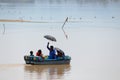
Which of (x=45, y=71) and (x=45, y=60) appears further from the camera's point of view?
(x=45, y=60)

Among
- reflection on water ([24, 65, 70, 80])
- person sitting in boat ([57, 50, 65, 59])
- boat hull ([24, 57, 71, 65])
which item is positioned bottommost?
reflection on water ([24, 65, 70, 80])

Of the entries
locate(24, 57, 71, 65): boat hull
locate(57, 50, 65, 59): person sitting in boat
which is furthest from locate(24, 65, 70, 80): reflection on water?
locate(57, 50, 65, 59): person sitting in boat

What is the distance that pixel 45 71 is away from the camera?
84.4 ft

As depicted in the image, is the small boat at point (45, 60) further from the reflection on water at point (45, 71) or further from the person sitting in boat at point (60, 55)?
the reflection on water at point (45, 71)

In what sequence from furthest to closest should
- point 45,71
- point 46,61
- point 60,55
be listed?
point 60,55
point 46,61
point 45,71

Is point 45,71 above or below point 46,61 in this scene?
below

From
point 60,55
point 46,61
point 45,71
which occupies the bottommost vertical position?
point 45,71

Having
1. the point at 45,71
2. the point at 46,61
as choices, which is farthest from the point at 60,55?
the point at 45,71

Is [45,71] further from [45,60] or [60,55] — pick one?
[60,55]

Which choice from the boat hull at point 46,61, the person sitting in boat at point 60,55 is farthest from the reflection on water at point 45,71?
the person sitting in boat at point 60,55

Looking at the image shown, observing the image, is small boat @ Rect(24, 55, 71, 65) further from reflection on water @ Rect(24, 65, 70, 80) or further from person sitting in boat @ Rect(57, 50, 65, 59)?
reflection on water @ Rect(24, 65, 70, 80)

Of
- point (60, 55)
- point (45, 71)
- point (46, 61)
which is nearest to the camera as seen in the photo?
point (45, 71)

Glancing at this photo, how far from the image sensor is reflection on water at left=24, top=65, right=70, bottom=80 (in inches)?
952

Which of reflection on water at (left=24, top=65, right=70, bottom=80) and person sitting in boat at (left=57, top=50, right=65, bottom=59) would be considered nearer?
reflection on water at (left=24, top=65, right=70, bottom=80)
